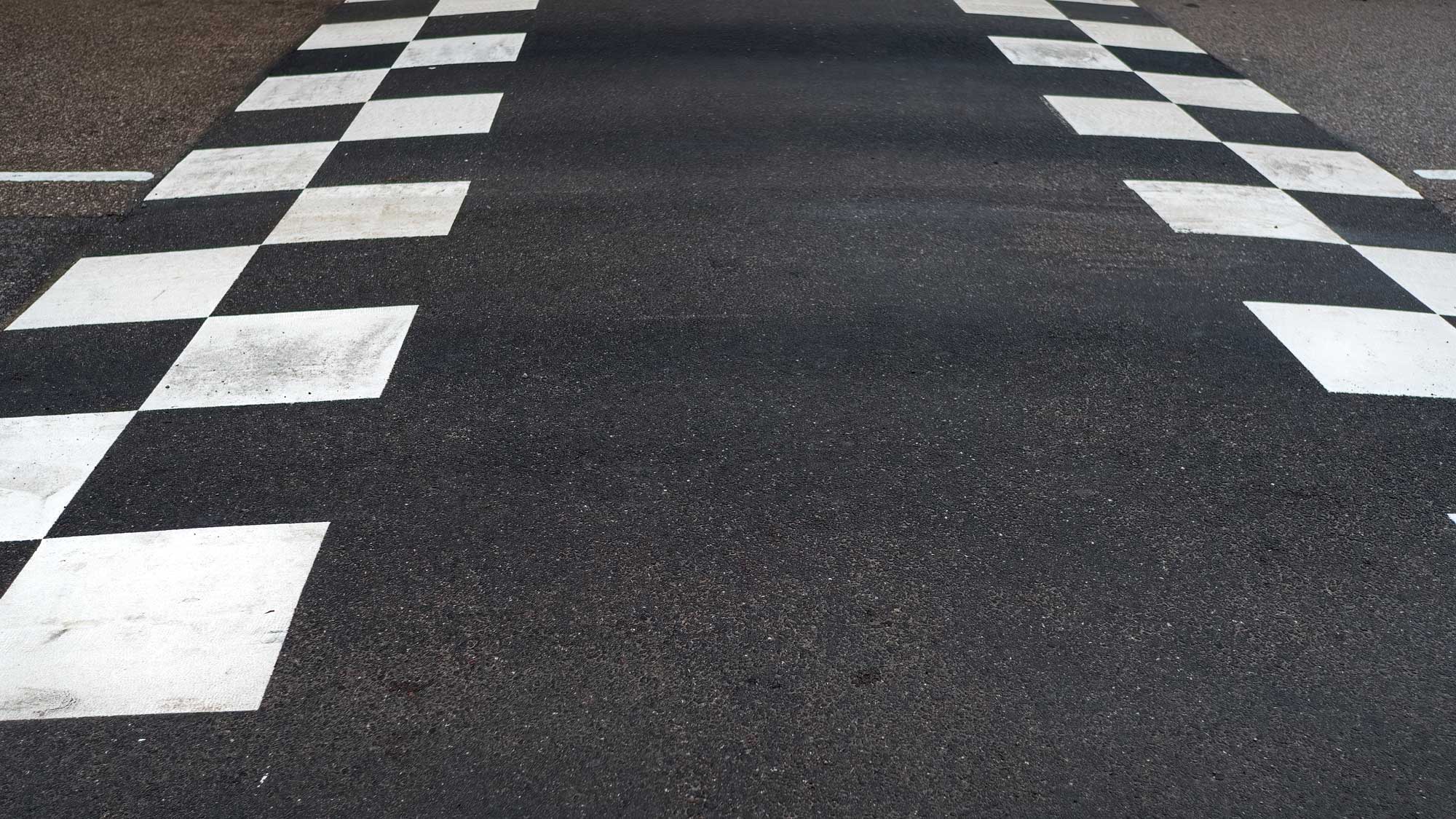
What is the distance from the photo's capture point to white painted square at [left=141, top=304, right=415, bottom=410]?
305 centimetres

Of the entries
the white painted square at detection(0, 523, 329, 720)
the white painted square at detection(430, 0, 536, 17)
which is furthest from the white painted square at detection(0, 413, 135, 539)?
the white painted square at detection(430, 0, 536, 17)

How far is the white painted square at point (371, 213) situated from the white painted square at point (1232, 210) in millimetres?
2847

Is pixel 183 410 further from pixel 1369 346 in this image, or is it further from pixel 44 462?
→ pixel 1369 346

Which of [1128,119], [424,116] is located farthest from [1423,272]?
[424,116]

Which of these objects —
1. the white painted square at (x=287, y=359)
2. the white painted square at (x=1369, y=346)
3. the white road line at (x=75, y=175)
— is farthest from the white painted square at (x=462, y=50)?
the white painted square at (x=1369, y=346)

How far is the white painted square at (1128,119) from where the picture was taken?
16.3ft

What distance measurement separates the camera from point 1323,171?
4746 millimetres

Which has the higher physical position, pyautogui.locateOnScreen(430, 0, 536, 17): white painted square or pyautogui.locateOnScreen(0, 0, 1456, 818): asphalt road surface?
pyautogui.locateOnScreen(430, 0, 536, 17): white painted square

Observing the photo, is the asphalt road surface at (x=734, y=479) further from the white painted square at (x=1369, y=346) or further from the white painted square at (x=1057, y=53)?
the white painted square at (x=1057, y=53)

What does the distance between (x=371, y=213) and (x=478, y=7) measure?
3094 millimetres

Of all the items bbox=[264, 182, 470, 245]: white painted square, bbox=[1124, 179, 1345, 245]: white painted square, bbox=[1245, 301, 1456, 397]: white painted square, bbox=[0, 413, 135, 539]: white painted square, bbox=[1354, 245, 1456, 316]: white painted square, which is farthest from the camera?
bbox=[1124, 179, 1345, 245]: white painted square

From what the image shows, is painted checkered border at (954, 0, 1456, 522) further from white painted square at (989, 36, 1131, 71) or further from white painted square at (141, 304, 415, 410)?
white painted square at (141, 304, 415, 410)

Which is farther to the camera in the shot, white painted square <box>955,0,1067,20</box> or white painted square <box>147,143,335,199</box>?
white painted square <box>955,0,1067,20</box>

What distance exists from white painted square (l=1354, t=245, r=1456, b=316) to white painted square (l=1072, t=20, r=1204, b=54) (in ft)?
8.82
